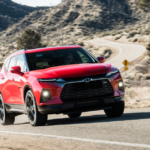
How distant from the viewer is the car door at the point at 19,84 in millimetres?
7560

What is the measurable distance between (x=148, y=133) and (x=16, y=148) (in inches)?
82.4

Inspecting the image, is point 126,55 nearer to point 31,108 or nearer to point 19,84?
point 19,84

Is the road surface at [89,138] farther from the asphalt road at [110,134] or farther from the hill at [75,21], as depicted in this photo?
the hill at [75,21]

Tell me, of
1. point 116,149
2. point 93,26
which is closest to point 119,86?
point 116,149

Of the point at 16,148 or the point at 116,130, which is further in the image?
the point at 116,130

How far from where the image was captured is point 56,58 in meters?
7.89

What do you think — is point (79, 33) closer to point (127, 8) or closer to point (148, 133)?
point (127, 8)

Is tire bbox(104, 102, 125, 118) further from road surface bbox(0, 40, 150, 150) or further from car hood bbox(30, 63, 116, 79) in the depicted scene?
car hood bbox(30, 63, 116, 79)

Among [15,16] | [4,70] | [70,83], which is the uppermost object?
[70,83]

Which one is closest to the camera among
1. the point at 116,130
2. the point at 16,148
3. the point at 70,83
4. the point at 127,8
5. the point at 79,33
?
the point at 16,148

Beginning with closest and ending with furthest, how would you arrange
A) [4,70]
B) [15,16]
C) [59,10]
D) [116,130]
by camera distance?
[116,130], [4,70], [59,10], [15,16]

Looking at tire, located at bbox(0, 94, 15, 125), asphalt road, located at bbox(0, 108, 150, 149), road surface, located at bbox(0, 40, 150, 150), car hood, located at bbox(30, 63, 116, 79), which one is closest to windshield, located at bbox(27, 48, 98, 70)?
car hood, located at bbox(30, 63, 116, 79)

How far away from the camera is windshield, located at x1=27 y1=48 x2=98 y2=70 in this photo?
25.2 ft

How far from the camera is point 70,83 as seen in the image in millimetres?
6559
